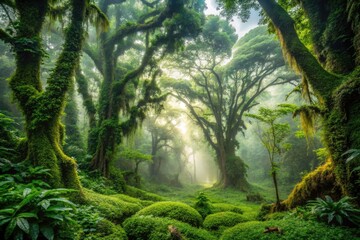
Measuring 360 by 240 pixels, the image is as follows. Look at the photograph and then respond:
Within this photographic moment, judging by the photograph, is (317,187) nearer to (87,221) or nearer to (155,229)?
(155,229)

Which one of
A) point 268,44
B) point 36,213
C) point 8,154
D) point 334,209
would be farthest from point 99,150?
point 268,44

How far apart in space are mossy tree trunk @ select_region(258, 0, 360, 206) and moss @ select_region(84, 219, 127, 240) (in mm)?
4881

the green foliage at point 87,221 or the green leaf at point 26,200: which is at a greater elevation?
the green leaf at point 26,200

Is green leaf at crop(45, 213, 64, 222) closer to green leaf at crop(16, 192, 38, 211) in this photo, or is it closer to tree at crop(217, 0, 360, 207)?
green leaf at crop(16, 192, 38, 211)

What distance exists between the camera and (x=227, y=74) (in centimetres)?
1864

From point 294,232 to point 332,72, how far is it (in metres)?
4.58

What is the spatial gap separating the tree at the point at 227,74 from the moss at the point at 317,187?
13076mm

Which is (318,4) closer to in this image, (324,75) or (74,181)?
(324,75)

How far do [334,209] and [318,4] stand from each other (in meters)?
6.17

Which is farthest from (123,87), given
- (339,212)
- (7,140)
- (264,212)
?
(339,212)

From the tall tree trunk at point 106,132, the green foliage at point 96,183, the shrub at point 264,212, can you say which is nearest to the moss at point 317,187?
the shrub at point 264,212

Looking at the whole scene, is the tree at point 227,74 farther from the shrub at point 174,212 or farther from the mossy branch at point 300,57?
the shrub at point 174,212

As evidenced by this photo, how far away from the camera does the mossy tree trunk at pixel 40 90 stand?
4692 millimetres

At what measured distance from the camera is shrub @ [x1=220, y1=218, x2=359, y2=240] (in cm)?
347
